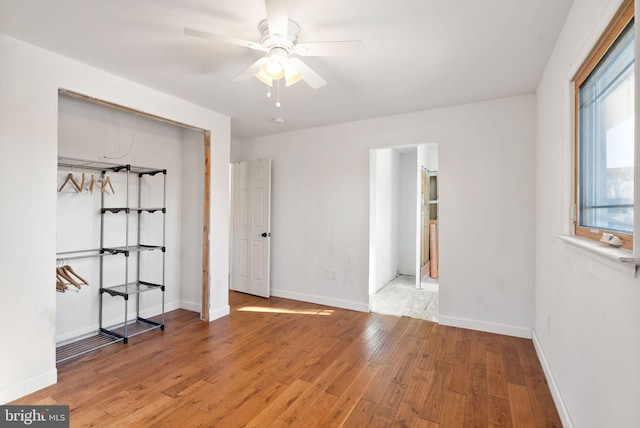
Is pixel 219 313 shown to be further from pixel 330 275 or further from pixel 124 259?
pixel 330 275

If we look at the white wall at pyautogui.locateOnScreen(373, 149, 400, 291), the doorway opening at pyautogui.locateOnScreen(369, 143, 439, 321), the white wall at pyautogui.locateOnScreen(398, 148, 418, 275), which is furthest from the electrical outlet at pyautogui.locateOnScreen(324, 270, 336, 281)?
the white wall at pyautogui.locateOnScreen(398, 148, 418, 275)

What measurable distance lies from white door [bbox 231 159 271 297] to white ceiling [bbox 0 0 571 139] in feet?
5.22

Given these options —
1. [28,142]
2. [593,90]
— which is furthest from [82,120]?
[593,90]

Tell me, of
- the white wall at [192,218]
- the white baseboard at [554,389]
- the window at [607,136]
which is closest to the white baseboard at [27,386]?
the white wall at [192,218]

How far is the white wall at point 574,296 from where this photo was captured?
Answer: 3.76 ft

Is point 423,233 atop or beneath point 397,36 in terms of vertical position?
beneath

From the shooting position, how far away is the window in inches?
50.1

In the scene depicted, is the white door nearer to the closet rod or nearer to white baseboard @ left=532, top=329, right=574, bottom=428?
the closet rod

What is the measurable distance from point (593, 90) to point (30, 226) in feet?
12.2

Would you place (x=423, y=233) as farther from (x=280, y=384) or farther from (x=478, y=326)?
(x=280, y=384)

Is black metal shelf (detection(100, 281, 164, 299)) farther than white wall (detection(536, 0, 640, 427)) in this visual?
Yes

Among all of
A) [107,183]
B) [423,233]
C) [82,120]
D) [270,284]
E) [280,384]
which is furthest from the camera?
[423,233]

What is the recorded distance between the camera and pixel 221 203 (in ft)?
12.7

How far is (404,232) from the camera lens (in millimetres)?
6570
